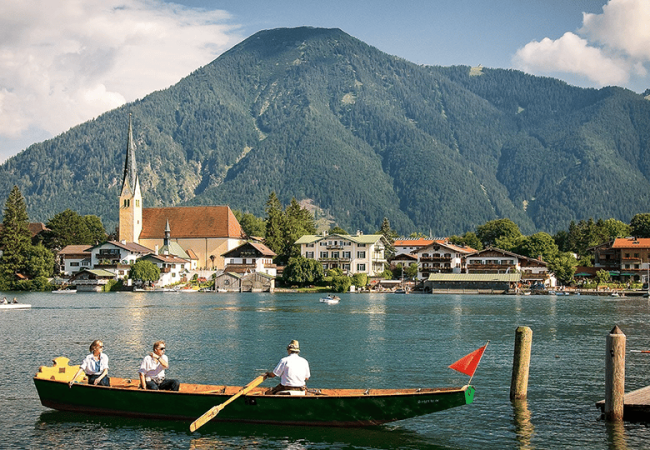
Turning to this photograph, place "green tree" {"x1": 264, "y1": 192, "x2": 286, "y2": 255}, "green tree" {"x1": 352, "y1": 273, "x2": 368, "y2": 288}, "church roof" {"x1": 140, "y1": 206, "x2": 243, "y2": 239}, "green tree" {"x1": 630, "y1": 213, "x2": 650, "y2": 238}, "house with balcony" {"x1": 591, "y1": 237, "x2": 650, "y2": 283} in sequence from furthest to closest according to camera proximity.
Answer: "green tree" {"x1": 630, "y1": 213, "x2": 650, "y2": 238}
"church roof" {"x1": 140, "y1": 206, "x2": 243, "y2": 239}
"green tree" {"x1": 264, "y1": 192, "x2": 286, "y2": 255}
"house with balcony" {"x1": 591, "y1": 237, "x2": 650, "y2": 283}
"green tree" {"x1": 352, "y1": 273, "x2": 368, "y2": 288}

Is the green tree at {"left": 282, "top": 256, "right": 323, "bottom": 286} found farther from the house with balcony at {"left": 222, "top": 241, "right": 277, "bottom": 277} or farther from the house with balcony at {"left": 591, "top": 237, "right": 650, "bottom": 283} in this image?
the house with balcony at {"left": 591, "top": 237, "right": 650, "bottom": 283}

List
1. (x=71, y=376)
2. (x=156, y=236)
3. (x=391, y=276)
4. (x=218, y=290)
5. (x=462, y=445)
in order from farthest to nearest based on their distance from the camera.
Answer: (x=156, y=236), (x=391, y=276), (x=218, y=290), (x=71, y=376), (x=462, y=445)

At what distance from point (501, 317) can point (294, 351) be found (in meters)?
52.6

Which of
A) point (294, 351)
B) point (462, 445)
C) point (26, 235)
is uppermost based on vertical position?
point (26, 235)

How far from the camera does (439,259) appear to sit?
152 metres

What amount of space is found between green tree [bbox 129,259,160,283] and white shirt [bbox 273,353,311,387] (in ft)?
380

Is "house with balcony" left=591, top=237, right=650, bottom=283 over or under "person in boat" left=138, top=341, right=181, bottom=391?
over

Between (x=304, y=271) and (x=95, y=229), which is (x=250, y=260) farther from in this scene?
(x=95, y=229)

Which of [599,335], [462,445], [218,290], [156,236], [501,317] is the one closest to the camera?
[462,445]

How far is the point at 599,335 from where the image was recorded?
52.9 metres

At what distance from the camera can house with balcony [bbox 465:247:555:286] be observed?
141500 mm

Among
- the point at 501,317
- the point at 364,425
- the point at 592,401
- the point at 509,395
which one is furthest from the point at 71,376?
the point at 501,317

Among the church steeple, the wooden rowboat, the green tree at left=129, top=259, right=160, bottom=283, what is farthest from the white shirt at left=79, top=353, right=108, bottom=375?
the church steeple

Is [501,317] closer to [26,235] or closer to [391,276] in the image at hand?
[391,276]
